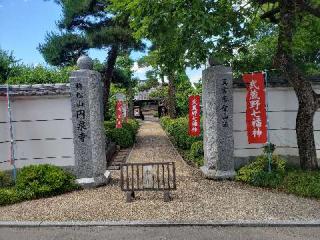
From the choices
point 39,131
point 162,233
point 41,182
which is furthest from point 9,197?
point 162,233

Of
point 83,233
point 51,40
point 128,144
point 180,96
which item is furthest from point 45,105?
point 180,96

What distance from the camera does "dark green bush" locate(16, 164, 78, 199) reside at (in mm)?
10102

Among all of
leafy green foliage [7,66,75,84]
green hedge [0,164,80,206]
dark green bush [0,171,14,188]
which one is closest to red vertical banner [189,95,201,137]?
green hedge [0,164,80,206]

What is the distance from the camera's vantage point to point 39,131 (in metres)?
11.7

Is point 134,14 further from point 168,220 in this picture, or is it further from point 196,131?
point 196,131

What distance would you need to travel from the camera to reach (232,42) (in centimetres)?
1108

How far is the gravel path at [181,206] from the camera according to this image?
827 centimetres

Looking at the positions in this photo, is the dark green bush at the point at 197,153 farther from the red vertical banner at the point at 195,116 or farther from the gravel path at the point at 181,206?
the gravel path at the point at 181,206

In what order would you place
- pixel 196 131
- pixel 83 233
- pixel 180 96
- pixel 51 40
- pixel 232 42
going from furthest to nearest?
pixel 180 96
pixel 51 40
pixel 196 131
pixel 232 42
pixel 83 233

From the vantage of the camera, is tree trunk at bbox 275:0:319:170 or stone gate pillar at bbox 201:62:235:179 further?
stone gate pillar at bbox 201:62:235:179

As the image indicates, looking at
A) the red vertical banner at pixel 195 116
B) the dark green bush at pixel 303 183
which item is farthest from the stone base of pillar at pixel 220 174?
the red vertical banner at pixel 195 116

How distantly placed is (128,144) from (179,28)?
12.3 m

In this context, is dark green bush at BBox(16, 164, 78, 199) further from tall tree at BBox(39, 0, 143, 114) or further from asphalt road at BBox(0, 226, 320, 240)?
tall tree at BBox(39, 0, 143, 114)

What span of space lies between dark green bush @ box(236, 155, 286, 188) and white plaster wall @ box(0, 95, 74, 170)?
4999mm
